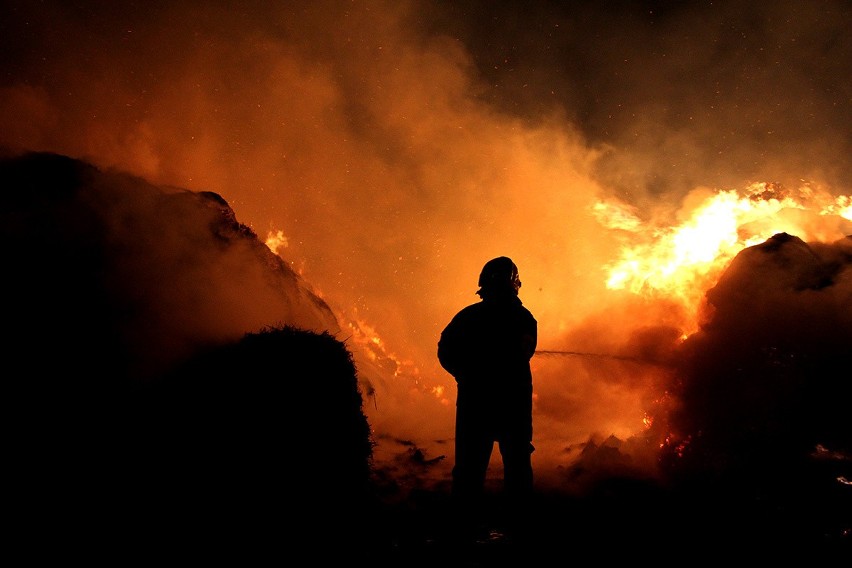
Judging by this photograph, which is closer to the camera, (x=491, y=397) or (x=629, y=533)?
(x=491, y=397)

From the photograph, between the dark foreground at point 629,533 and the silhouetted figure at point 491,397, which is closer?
the dark foreground at point 629,533

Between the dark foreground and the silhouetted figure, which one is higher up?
the silhouetted figure

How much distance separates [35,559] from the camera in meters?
2.90

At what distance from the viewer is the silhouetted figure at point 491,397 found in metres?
3.92

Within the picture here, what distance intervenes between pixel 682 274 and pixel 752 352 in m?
3.76

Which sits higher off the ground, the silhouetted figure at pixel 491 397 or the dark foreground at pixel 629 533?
the silhouetted figure at pixel 491 397

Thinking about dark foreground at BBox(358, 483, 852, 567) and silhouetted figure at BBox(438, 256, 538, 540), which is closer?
dark foreground at BBox(358, 483, 852, 567)

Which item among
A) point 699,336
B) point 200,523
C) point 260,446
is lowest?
point 200,523

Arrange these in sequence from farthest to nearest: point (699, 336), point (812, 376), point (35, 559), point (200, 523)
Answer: point (699, 336) → point (812, 376) → point (200, 523) → point (35, 559)

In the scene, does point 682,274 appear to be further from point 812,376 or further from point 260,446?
point 260,446

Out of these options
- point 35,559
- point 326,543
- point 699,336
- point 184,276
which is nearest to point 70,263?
point 184,276

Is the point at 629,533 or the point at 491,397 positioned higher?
the point at 491,397

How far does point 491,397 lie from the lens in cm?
398

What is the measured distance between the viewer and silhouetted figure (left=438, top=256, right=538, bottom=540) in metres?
3.92
